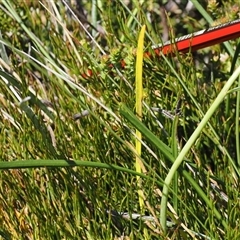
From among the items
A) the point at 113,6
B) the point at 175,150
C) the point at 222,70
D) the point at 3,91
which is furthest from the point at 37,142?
the point at 113,6

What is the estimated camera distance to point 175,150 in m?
1.01

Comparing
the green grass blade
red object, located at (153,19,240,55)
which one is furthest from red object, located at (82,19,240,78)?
the green grass blade

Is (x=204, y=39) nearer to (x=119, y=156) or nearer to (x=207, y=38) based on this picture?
(x=207, y=38)

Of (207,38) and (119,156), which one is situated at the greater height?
(207,38)

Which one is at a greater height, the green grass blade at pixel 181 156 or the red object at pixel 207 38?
the red object at pixel 207 38

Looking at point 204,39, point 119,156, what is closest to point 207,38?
point 204,39

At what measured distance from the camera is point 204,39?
3.75 feet

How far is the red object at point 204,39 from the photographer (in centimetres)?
109

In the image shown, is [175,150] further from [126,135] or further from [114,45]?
[114,45]

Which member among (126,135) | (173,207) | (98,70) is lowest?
(173,207)

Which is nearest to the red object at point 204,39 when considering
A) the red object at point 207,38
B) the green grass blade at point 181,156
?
the red object at point 207,38

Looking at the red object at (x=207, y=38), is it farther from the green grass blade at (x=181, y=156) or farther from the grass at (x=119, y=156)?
the green grass blade at (x=181, y=156)

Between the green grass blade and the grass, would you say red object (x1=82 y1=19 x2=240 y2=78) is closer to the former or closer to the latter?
the grass

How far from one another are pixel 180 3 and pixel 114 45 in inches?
21.9
